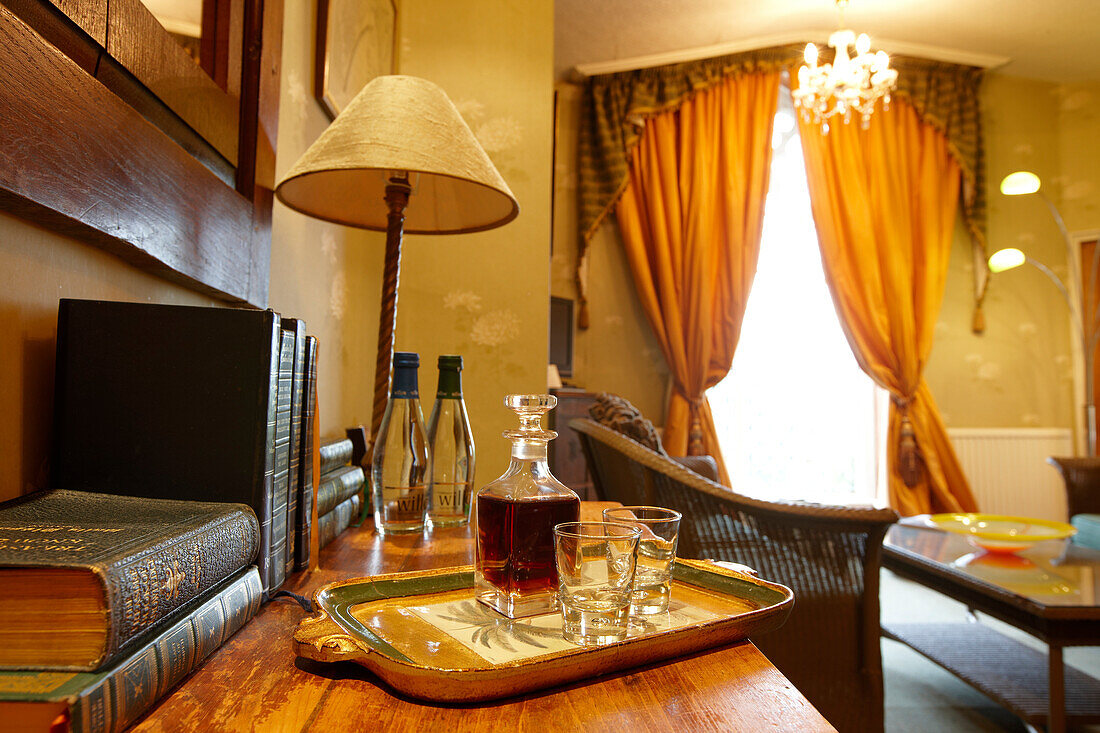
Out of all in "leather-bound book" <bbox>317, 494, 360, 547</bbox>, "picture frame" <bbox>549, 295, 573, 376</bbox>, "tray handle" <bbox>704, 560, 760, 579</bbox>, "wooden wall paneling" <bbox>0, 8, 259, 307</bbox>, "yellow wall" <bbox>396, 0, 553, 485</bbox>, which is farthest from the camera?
"picture frame" <bbox>549, 295, 573, 376</bbox>

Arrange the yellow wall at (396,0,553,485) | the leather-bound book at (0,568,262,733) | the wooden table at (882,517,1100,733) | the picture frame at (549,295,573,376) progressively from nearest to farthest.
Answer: the leather-bound book at (0,568,262,733)
the wooden table at (882,517,1100,733)
the yellow wall at (396,0,553,485)
the picture frame at (549,295,573,376)

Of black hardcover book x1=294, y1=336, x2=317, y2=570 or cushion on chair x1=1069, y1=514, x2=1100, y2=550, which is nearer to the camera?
black hardcover book x1=294, y1=336, x2=317, y2=570

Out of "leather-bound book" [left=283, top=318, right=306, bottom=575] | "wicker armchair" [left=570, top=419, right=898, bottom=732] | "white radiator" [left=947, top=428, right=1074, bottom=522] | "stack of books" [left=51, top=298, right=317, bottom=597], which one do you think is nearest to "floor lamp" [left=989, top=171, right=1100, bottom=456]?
"white radiator" [left=947, top=428, right=1074, bottom=522]

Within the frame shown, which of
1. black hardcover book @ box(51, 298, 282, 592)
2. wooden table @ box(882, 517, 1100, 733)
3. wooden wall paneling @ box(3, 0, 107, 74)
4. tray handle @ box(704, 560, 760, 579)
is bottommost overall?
wooden table @ box(882, 517, 1100, 733)

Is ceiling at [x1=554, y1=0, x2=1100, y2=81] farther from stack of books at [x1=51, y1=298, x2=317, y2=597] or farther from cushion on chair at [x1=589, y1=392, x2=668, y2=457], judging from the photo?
stack of books at [x1=51, y1=298, x2=317, y2=597]

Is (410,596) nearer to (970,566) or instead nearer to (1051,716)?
(1051,716)

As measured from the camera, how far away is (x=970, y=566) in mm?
2137

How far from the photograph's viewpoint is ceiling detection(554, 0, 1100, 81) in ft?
12.6

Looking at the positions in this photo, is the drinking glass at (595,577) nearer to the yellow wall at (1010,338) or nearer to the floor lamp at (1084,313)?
the floor lamp at (1084,313)

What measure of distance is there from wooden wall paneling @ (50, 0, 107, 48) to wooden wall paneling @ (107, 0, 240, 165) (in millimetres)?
12

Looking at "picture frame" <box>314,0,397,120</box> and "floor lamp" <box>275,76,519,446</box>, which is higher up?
"picture frame" <box>314,0,397,120</box>

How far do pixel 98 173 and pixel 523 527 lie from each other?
1.77ft

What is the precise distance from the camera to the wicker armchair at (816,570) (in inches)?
56.3

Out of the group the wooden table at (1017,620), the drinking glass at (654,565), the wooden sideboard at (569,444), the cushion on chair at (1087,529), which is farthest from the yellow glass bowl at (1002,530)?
the drinking glass at (654,565)
